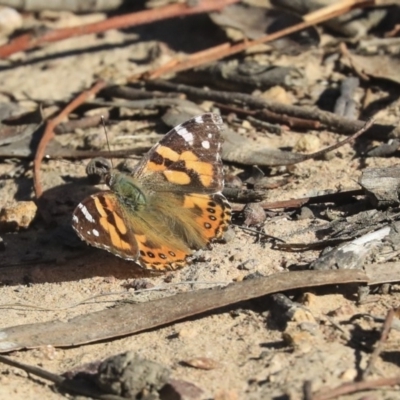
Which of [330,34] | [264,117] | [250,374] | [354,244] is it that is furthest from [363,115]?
[250,374]

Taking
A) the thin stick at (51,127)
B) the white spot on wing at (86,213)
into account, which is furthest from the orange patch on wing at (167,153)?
the thin stick at (51,127)

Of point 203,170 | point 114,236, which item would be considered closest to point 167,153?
point 203,170

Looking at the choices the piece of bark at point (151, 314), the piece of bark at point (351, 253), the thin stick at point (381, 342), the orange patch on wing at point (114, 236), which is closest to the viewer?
the thin stick at point (381, 342)

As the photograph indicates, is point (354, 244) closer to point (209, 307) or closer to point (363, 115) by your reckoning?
point (209, 307)

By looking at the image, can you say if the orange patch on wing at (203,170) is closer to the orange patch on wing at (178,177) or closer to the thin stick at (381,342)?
the orange patch on wing at (178,177)

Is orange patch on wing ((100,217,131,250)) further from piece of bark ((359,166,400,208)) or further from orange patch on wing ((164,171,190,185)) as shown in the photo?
piece of bark ((359,166,400,208))
